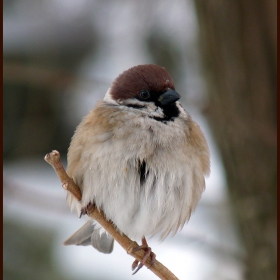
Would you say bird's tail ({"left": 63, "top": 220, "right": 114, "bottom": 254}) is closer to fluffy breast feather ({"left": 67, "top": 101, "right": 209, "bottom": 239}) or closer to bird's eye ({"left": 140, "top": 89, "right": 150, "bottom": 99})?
fluffy breast feather ({"left": 67, "top": 101, "right": 209, "bottom": 239})

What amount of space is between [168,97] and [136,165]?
37cm

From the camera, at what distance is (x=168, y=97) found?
2.50 meters

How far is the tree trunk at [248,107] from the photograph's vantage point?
10.6 feet

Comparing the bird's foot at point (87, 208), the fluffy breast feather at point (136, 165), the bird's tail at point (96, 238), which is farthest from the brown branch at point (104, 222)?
the bird's tail at point (96, 238)

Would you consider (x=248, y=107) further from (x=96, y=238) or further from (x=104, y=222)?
(x=104, y=222)

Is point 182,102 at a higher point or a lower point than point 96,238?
higher

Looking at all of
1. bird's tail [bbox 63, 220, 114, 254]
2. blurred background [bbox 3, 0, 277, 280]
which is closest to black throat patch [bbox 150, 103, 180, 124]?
blurred background [bbox 3, 0, 277, 280]

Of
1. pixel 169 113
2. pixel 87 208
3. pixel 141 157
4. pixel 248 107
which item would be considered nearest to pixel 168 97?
pixel 169 113

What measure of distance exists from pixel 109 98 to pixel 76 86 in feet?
2.81

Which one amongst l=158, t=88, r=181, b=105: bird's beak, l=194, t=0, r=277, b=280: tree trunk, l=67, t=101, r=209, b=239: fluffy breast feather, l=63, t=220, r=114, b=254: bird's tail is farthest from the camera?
l=194, t=0, r=277, b=280: tree trunk

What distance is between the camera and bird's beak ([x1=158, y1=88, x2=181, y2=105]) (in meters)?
2.48

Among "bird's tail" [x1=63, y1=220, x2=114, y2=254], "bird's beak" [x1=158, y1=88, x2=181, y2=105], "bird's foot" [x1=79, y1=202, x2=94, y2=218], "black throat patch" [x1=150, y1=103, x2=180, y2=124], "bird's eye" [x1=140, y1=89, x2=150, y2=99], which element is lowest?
"bird's tail" [x1=63, y1=220, x2=114, y2=254]

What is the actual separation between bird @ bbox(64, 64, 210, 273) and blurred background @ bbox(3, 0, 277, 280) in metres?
0.43

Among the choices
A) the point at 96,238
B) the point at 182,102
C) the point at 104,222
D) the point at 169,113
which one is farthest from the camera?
the point at 182,102
